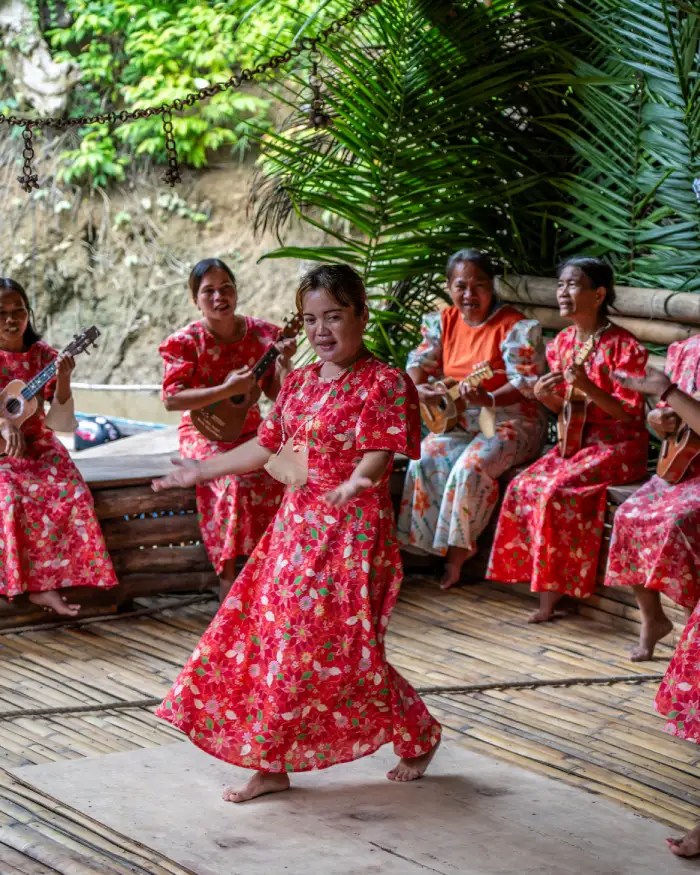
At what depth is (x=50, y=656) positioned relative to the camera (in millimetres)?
4848

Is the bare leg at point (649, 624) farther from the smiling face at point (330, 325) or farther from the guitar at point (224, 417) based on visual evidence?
the smiling face at point (330, 325)

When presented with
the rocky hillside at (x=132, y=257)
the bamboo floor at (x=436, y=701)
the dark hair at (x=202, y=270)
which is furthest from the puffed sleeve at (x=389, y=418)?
the rocky hillside at (x=132, y=257)

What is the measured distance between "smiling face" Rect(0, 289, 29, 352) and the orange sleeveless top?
1910mm

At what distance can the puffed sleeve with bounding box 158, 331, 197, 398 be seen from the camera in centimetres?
523

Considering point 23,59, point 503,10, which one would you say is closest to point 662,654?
point 503,10

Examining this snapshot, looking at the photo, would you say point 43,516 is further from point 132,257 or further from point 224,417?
point 132,257

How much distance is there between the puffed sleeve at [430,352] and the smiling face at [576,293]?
902 mm

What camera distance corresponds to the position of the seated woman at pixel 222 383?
517 cm

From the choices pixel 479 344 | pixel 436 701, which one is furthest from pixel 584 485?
pixel 436 701

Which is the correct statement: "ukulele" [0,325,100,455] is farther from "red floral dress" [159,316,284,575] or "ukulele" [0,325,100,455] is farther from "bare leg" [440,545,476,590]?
"bare leg" [440,545,476,590]

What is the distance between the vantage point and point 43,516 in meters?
5.09

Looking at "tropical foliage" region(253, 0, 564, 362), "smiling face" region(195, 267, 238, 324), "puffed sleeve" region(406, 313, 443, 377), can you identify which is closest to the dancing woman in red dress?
"smiling face" region(195, 267, 238, 324)

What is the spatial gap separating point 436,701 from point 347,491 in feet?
5.08

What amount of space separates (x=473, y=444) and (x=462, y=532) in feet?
1.31
